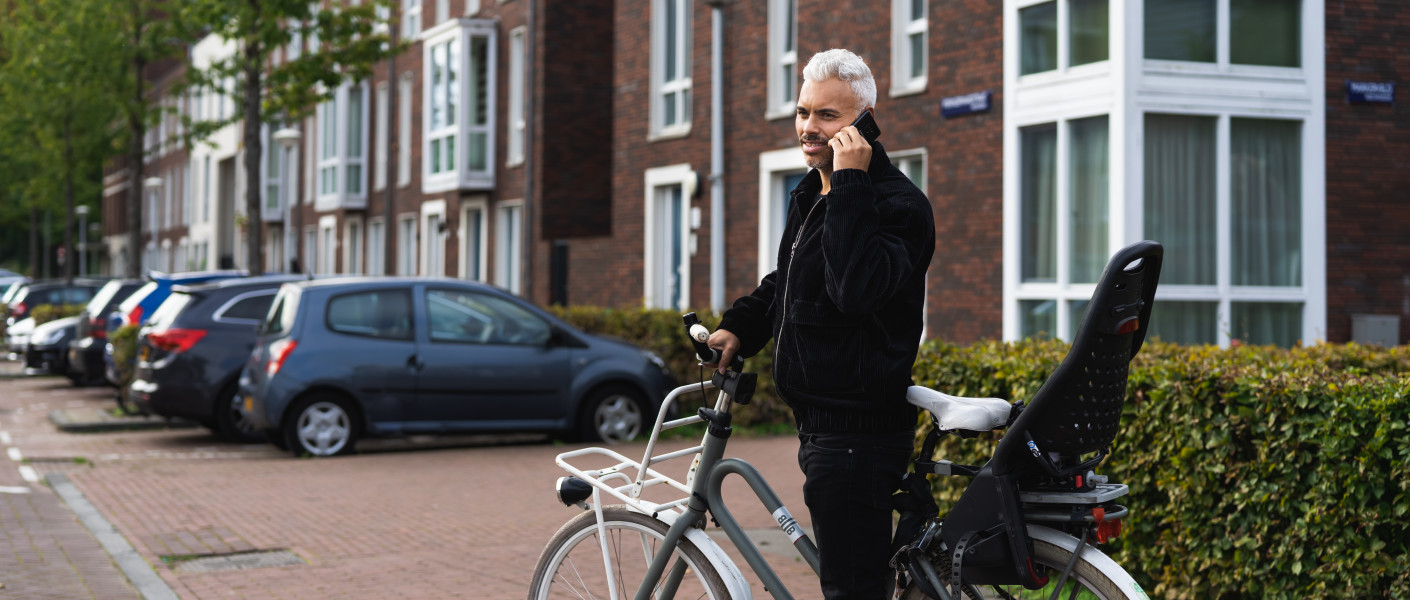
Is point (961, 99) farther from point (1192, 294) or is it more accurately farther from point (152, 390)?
point (152, 390)

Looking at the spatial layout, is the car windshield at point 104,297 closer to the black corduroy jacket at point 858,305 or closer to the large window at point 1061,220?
the large window at point 1061,220

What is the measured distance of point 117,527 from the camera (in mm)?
8984

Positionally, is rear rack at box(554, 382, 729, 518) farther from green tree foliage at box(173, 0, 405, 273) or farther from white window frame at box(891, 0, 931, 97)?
green tree foliage at box(173, 0, 405, 273)

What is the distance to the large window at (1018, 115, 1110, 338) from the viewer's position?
14516 mm

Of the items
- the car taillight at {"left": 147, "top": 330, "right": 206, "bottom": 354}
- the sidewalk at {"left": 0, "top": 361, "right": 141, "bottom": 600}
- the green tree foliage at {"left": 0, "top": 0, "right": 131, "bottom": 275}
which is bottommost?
the sidewalk at {"left": 0, "top": 361, "right": 141, "bottom": 600}

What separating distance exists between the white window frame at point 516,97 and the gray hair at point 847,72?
23993 millimetres

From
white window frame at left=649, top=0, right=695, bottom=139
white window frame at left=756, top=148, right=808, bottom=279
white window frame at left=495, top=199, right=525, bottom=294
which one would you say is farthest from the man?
white window frame at left=495, top=199, right=525, bottom=294

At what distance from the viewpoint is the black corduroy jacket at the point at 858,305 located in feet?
10.7

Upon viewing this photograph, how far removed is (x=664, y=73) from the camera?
73.9ft

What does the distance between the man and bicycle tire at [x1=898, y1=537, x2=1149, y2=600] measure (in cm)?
22

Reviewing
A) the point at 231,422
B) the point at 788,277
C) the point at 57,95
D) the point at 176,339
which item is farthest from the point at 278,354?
the point at 57,95

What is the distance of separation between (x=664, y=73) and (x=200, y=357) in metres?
10.6

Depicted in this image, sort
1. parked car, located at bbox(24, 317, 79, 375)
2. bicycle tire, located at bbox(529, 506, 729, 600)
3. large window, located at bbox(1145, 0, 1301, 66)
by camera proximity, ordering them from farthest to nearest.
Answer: parked car, located at bbox(24, 317, 79, 375), large window, located at bbox(1145, 0, 1301, 66), bicycle tire, located at bbox(529, 506, 729, 600)

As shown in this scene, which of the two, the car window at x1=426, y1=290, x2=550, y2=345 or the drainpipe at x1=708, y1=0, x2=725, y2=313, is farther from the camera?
the drainpipe at x1=708, y1=0, x2=725, y2=313
